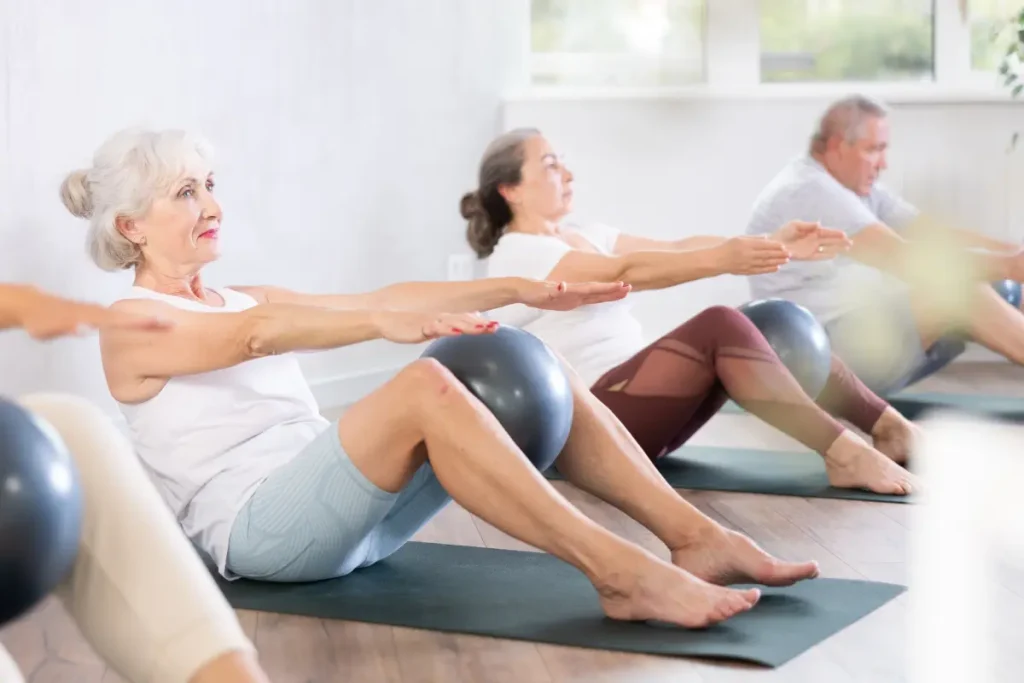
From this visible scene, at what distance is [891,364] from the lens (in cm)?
447

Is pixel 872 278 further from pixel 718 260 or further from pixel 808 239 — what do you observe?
pixel 718 260

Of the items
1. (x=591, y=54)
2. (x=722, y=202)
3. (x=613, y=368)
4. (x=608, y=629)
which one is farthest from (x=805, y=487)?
(x=591, y=54)

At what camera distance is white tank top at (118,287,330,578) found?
2529 mm

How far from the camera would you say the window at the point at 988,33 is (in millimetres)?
6211

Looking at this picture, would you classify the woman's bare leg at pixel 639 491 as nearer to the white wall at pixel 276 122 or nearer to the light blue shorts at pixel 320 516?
the light blue shorts at pixel 320 516

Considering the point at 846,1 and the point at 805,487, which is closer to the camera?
the point at 805,487

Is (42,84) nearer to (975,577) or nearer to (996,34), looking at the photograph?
(975,577)

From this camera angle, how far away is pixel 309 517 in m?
2.48

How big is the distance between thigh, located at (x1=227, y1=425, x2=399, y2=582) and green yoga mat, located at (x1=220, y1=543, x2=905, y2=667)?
2.1 inches

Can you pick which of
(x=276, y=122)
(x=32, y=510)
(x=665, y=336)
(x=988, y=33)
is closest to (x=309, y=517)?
(x=32, y=510)

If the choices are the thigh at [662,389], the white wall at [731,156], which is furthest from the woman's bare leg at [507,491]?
the white wall at [731,156]

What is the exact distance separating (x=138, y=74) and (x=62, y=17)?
0.33 meters

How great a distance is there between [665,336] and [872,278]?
4.55ft

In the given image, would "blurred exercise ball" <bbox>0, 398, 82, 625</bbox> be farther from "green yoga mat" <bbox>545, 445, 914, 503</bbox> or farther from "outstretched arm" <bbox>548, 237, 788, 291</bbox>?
"green yoga mat" <bbox>545, 445, 914, 503</bbox>
